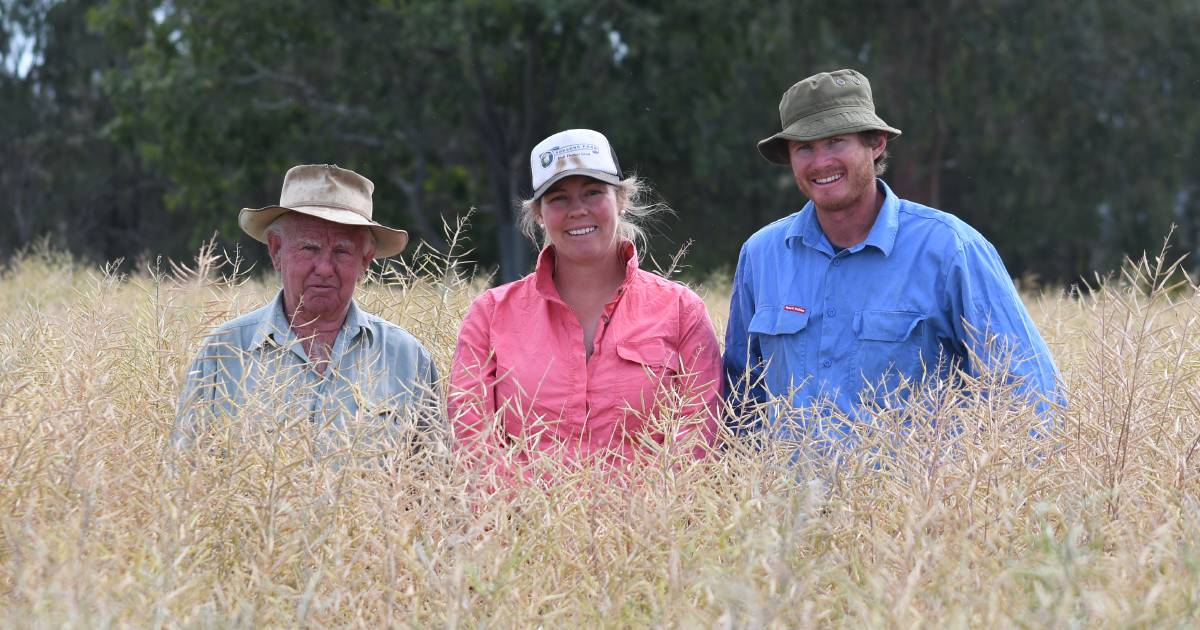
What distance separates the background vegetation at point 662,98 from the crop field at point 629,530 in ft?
50.0

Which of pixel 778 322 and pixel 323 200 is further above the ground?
pixel 323 200

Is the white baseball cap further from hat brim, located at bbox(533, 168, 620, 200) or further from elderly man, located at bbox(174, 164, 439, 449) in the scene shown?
elderly man, located at bbox(174, 164, 439, 449)

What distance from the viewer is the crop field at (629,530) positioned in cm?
218

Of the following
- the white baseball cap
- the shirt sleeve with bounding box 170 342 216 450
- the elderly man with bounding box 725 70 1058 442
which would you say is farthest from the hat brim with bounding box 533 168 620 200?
the shirt sleeve with bounding box 170 342 216 450

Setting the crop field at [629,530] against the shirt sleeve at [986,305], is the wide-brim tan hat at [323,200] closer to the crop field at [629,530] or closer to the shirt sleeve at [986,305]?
the crop field at [629,530]

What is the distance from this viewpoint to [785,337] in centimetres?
431

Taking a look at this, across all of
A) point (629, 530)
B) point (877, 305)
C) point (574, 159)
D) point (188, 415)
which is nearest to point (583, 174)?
point (574, 159)

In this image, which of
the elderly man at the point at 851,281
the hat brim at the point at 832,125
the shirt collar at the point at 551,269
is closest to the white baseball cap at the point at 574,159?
the shirt collar at the point at 551,269

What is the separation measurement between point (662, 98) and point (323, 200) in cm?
1793

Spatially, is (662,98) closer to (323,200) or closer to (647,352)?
(323,200)

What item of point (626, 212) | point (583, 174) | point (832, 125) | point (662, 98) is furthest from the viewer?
point (662, 98)

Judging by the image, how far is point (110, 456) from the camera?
292cm

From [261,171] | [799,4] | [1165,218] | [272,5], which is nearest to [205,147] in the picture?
[261,171]

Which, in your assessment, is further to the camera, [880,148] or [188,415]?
[880,148]
